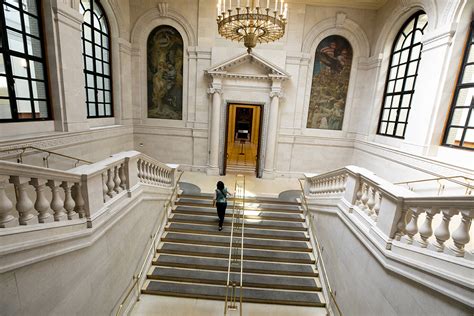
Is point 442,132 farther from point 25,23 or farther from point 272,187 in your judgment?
point 25,23

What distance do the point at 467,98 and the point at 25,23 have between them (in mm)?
10836

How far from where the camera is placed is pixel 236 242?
258 inches

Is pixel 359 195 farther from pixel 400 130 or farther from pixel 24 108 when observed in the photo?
pixel 24 108

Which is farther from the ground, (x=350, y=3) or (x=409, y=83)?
(x=350, y=3)

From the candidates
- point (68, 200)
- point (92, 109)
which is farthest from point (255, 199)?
point (92, 109)

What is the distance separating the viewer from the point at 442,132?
21.0ft

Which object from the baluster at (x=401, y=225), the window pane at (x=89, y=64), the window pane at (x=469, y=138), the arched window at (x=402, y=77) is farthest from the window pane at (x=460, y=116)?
the window pane at (x=89, y=64)

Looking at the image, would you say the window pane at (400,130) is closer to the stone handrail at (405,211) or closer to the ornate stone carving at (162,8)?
the stone handrail at (405,211)

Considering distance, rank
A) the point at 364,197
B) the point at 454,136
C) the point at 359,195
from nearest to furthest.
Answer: the point at 364,197
the point at 359,195
the point at 454,136

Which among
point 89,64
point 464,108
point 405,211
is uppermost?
point 89,64

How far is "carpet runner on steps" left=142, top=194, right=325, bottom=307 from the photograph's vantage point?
17.8 feet

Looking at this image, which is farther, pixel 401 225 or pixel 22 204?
pixel 401 225

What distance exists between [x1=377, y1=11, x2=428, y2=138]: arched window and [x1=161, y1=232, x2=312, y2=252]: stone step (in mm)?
5446

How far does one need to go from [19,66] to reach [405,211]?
8032mm
